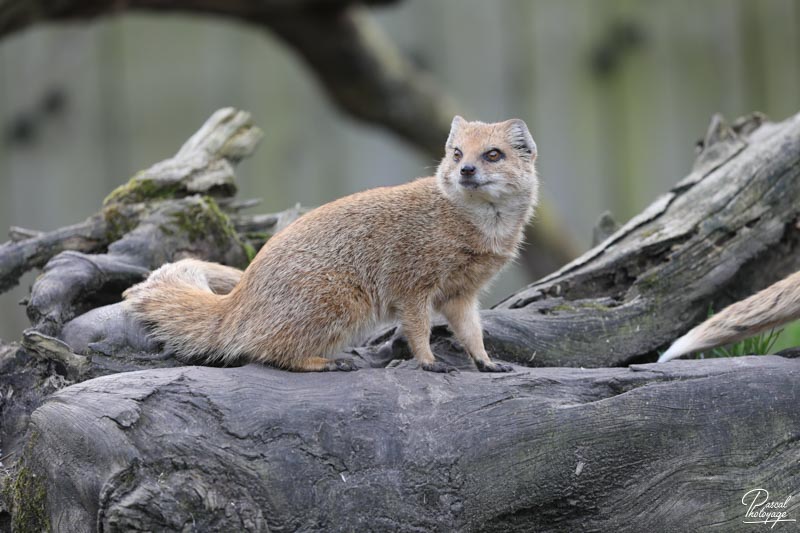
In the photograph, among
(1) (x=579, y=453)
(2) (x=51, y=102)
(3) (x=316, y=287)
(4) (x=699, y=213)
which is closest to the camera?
(1) (x=579, y=453)

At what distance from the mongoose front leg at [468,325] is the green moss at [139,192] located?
2194 millimetres

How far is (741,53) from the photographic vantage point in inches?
404

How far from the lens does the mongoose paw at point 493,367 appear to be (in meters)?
4.27

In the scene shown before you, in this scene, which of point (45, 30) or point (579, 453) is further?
point (45, 30)

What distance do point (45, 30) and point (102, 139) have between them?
1332mm

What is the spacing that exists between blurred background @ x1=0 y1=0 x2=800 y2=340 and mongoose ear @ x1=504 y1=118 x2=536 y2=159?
17.5ft

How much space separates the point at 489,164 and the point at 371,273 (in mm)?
848

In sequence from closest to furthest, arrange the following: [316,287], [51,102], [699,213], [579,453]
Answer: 1. [579,453]
2. [316,287]
3. [699,213]
4. [51,102]

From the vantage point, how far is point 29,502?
364 cm

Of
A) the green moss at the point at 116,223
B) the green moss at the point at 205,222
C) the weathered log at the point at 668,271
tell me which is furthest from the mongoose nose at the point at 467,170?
the green moss at the point at 116,223

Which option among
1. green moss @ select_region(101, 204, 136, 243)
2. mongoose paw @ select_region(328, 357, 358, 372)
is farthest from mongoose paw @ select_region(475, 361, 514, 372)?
green moss @ select_region(101, 204, 136, 243)

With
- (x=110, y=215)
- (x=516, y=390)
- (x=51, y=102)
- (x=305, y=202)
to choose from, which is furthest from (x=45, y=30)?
(x=516, y=390)

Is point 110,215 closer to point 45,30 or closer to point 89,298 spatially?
point 89,298

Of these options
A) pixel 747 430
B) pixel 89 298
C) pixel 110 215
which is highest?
pixel 110 215
